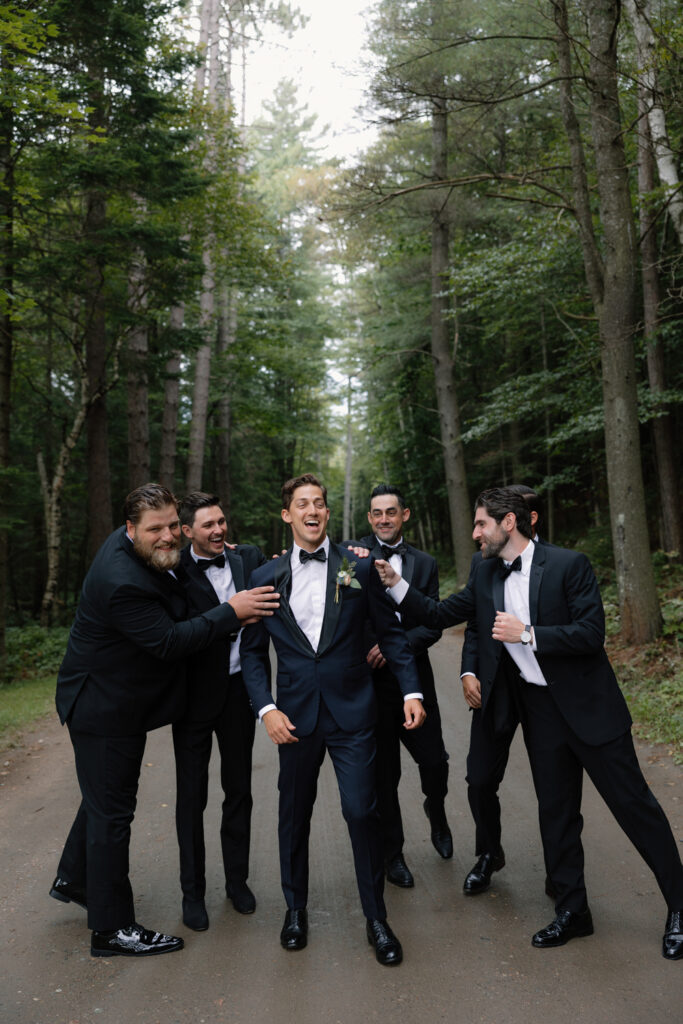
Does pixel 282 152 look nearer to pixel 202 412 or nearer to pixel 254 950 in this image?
pixel 202 412

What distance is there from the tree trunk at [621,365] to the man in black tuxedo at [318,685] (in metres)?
6.36

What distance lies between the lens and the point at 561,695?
3.98 metres

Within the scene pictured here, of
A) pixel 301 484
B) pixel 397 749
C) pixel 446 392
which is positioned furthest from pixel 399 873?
pixel 446 392

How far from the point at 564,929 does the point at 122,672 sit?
257 cm

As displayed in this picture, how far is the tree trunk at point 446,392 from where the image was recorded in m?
18.8

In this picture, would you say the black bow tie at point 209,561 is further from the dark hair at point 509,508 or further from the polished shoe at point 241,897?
the polished shoe at point 241,897

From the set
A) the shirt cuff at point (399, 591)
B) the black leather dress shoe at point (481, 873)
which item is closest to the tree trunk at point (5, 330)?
the shirt cuff at point (399, 591)

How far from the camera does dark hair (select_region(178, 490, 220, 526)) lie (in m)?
4.80

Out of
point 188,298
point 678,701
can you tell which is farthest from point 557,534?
point 678,701

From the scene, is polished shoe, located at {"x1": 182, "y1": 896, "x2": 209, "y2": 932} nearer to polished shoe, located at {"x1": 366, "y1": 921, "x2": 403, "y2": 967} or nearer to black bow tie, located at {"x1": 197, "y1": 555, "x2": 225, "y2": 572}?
polished shoe, located at {"x1": 366, "y1": 921, "x2": 403, "y2": 967}

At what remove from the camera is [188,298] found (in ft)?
57.2

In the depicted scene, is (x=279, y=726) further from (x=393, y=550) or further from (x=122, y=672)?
(x=393, y=550)

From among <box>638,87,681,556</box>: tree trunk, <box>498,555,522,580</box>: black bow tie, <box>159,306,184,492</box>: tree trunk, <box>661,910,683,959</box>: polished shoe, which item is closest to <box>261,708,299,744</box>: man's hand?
<box>498,555,522,580</box>: black bow tie

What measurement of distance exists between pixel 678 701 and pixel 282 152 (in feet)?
Answer: 118
